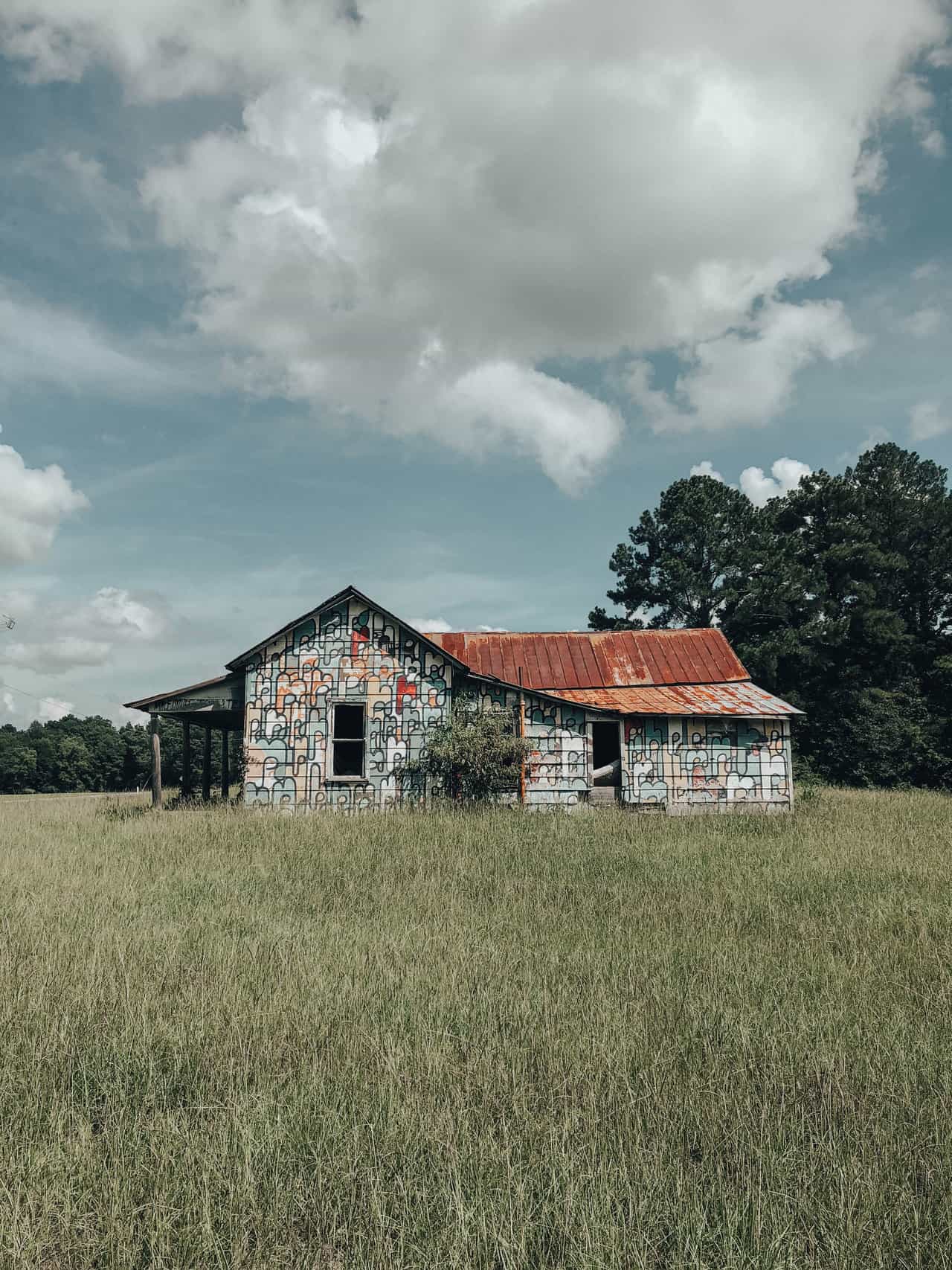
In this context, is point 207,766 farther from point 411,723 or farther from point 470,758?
point 470,758

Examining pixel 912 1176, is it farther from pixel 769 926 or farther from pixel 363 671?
pixel 363 671

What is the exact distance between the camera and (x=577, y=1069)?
4066 mm

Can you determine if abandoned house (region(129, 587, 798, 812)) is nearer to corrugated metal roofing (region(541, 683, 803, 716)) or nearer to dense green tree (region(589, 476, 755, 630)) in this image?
corrugated metal roofing (region(541, 683, 803, 716))

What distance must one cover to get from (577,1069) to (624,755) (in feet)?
54.5

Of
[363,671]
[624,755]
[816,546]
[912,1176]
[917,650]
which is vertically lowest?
[912,1176]

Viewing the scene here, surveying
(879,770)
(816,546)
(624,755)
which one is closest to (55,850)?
(624,755)

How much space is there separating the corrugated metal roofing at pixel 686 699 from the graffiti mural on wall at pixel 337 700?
395cm

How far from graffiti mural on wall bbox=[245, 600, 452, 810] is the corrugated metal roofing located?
395cm

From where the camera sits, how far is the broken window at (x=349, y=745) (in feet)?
70.3

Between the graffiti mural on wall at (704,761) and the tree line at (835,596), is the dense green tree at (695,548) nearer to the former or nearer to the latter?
the tree line at (835,596)

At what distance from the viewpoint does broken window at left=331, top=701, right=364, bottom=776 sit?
21.4 meters

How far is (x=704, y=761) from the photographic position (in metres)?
20.3

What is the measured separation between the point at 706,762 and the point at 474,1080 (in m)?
17.5

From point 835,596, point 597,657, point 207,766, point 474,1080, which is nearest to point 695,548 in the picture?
point 835,596
